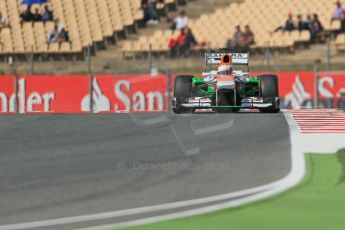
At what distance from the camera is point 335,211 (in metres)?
7.59

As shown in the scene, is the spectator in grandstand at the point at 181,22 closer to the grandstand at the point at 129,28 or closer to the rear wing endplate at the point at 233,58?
the grandstand at the point at 129,28

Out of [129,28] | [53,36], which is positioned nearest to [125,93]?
[53,36]

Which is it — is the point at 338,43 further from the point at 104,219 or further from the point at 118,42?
the point at 104,219

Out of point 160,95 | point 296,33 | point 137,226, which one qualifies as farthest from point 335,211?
point 296,33

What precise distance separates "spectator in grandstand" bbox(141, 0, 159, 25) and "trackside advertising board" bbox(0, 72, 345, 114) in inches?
273

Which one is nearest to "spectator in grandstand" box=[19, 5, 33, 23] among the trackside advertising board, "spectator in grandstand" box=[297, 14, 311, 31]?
the trackside advertising board

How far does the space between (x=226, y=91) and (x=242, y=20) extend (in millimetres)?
11393

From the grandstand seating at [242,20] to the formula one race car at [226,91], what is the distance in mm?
8793

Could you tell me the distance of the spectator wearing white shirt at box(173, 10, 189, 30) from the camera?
26438mm

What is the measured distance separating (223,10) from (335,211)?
20.0 m

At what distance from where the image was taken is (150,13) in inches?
1118

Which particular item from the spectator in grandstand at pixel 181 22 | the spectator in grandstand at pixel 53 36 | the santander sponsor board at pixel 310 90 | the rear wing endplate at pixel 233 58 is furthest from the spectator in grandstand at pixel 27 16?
the rear wing endplate at pixel 233 58

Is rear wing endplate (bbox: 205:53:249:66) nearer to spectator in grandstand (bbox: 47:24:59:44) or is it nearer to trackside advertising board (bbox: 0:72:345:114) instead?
trackside advertising board (bbox: 0:72:345:114)

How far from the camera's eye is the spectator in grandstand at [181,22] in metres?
26.5
